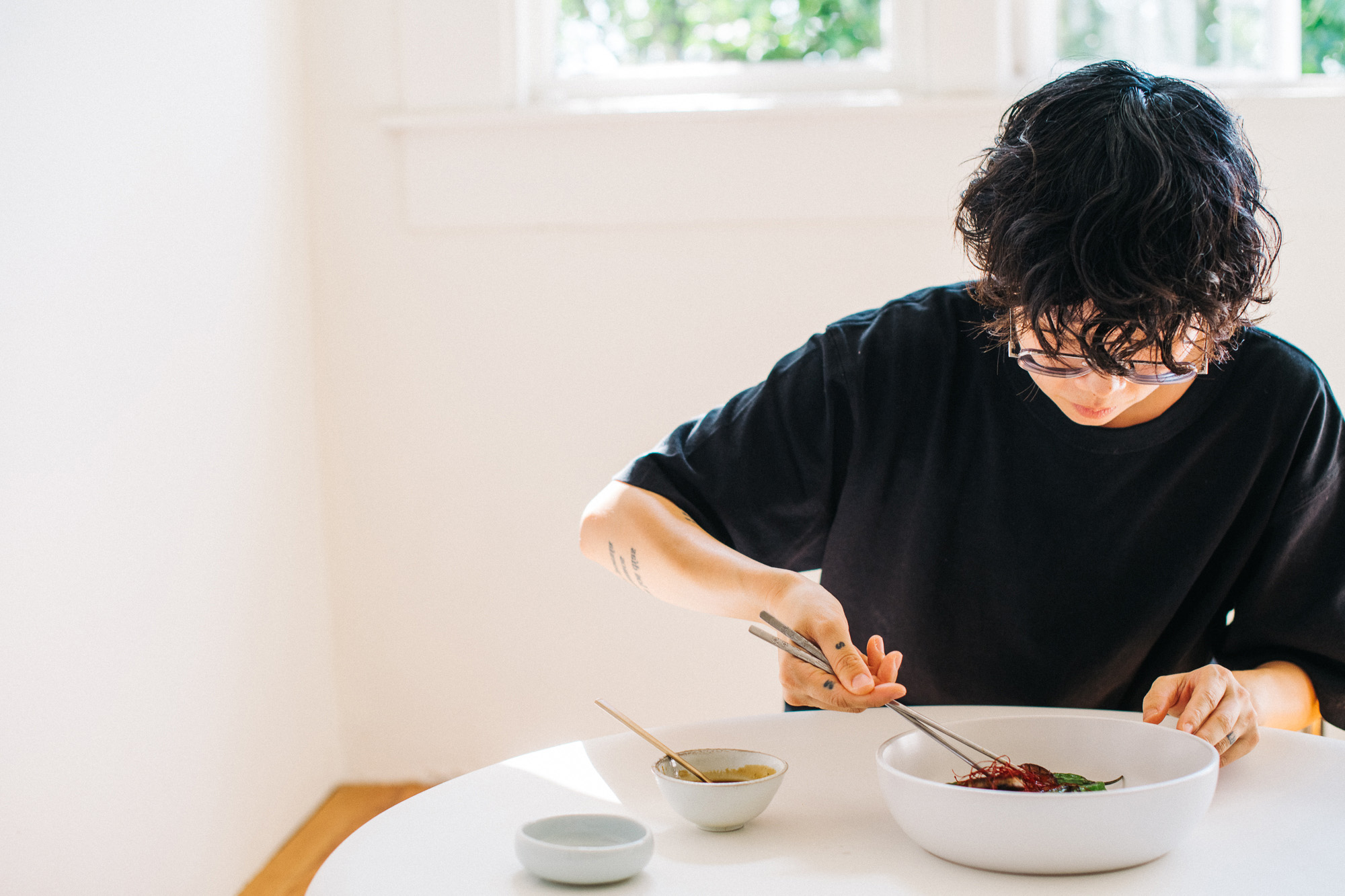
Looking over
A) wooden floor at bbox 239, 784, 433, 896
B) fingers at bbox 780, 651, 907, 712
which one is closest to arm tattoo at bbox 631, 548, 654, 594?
fingers at bbox 780, 651, 907, 712

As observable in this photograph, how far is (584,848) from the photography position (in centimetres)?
76

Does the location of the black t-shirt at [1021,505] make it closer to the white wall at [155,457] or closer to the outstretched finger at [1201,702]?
the outstretched finger at [1201,702]

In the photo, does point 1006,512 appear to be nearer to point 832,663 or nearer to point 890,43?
point 832,663

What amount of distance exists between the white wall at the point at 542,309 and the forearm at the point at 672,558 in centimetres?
106

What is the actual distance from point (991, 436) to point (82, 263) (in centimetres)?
125

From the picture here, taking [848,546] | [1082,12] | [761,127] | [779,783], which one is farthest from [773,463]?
[1082,12]

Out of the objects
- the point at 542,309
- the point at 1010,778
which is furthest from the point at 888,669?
the point at 542,309

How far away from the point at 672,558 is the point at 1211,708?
54cm

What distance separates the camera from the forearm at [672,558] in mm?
1135

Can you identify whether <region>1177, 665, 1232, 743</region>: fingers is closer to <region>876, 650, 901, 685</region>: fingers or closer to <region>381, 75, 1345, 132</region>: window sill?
<region>876, 650, 901, 685</region>: fingers

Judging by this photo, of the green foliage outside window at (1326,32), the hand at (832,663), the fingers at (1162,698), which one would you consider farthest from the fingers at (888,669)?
the green foliage outside window at (1326,32)

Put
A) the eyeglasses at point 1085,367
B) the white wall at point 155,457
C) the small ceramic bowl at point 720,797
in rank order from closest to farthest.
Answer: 1. the small ceramic bowl at point 720,797
2. the eyeglasses at point 1085,367
3. the white wall at point 155,457

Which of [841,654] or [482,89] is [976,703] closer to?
[841,654]

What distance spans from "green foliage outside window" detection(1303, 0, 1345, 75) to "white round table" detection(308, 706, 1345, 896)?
6.21 ft
